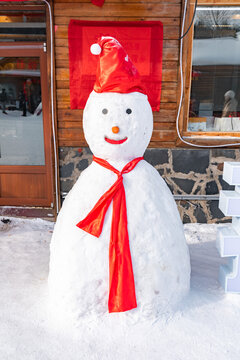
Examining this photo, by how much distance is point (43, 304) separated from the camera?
2611mm

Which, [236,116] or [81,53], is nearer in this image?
[81,53]

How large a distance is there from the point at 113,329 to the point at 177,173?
8.97 ft

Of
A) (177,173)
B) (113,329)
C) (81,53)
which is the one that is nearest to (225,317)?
(113,329)

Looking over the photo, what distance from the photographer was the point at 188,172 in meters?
4.57

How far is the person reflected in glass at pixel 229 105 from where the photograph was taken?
4.76 metres

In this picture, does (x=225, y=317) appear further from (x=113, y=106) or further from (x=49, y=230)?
(x=49, y=230)

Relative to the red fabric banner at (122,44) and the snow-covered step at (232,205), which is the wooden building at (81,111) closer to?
the red fabric banner at (122,44)

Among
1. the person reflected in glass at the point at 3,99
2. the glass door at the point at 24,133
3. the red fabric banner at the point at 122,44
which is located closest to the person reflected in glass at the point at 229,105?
the red fabric banner at the point at 122,44

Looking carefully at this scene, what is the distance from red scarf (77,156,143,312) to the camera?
7.49ft

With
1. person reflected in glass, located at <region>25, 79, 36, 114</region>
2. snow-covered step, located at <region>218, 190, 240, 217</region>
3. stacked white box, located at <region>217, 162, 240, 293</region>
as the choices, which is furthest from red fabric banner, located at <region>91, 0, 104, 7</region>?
snow-covered step, located at <region>218, 190, 240, 217</region>

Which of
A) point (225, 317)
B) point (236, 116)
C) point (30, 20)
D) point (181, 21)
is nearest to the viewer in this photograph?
point (225, 317)

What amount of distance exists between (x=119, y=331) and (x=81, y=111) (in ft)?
9.93

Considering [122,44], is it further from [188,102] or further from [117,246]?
[117,246]

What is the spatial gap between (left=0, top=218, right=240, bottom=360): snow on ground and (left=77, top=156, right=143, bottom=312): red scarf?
196 mm
